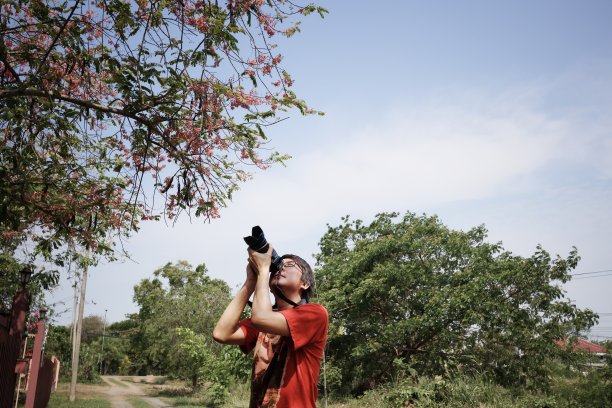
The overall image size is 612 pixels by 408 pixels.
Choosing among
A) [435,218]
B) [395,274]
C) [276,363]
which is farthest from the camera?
[435,218]

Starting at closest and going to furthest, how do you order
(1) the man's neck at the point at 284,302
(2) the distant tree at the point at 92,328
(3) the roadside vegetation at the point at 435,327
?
(1) the man's neck at the point at 284,302
(3) the roadside vegetation at the point at 435,327
(2) the distant tree at the point at 92,328

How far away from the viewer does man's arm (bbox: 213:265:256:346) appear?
211 centimetres

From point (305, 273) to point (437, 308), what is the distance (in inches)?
529

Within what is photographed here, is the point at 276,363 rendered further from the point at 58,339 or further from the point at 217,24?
the point at 58,339

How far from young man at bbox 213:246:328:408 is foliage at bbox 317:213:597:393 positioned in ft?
43.7

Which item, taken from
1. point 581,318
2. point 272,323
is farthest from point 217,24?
point 581,318

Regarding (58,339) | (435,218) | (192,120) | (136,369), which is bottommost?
(136,369)

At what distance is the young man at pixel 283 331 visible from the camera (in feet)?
5.99

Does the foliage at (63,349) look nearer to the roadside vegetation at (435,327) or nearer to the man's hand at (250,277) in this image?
the roadside vegetation at (435,327)

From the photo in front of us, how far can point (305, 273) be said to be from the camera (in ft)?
6.96

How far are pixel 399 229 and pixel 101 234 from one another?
12221 mm

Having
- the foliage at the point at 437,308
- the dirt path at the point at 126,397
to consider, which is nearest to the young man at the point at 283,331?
the foliage at the point at 437,308

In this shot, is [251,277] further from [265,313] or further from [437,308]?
[437,308]

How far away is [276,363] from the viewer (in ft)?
6.34
